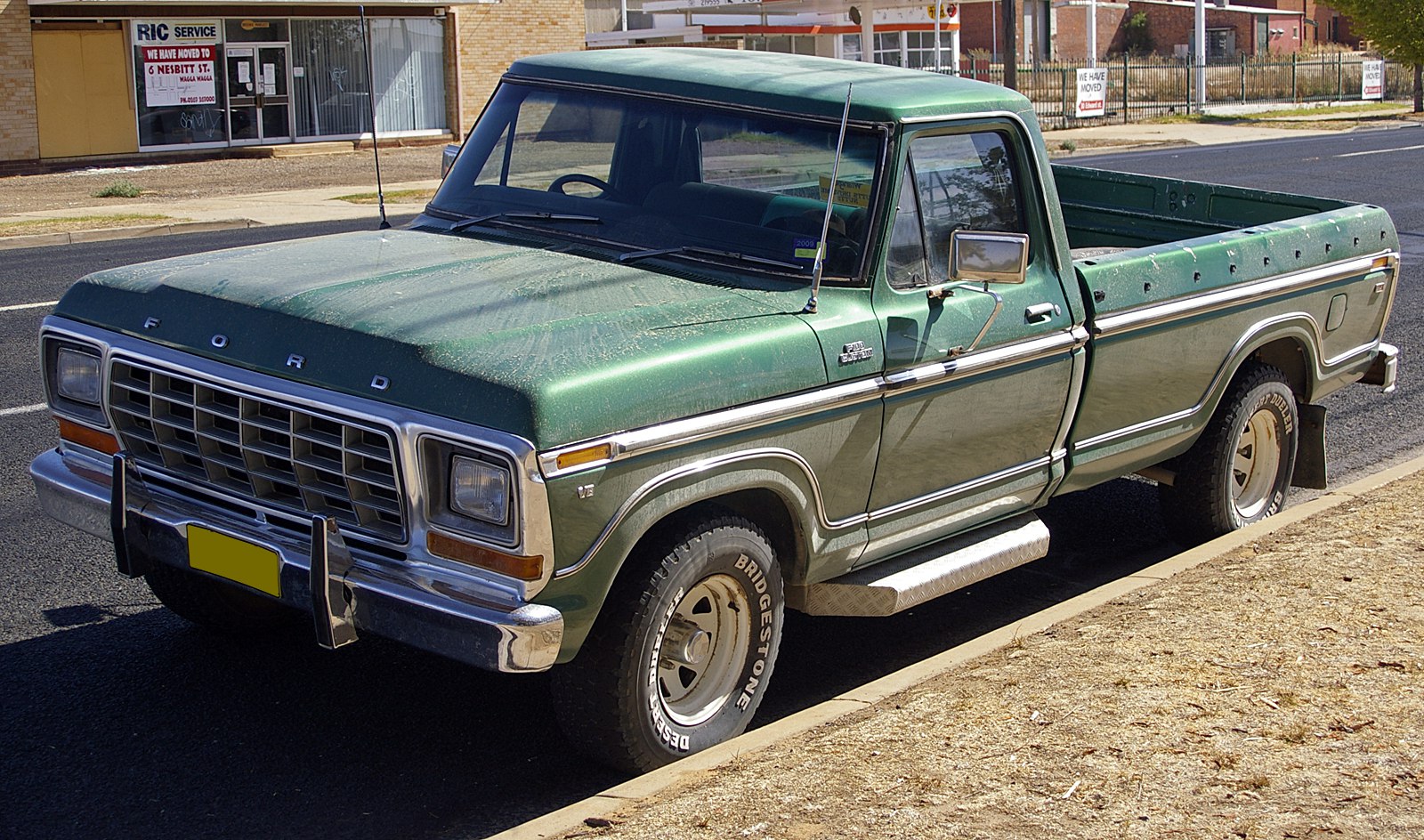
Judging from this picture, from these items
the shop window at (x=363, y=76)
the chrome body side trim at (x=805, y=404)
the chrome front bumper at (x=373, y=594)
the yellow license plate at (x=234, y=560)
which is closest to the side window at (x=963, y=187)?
the chrome body side trim at (x=805, y=404)

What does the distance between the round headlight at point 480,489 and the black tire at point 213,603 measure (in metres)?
1.61

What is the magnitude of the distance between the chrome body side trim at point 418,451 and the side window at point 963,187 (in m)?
1.90

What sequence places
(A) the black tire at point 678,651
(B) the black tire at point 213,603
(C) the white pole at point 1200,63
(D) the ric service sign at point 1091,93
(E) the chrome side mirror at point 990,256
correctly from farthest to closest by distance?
(C) the white pole at point 1200,63 → (D) the ric service sign at point 1091,93 → (B) the black tire at point 213,603 → (E) the chrome side mirror at point 990,256 → (A) the black tire at point 678,651

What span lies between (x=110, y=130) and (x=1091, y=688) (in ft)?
92.0

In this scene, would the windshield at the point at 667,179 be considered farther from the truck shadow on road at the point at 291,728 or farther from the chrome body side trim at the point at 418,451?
the truck shadow on road at the point at 291,728

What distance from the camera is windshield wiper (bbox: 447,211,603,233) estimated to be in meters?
5.37

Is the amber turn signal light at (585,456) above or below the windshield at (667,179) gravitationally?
below

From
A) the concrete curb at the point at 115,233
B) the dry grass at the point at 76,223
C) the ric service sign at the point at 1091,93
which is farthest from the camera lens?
the ric service sign at the point at 1091,93

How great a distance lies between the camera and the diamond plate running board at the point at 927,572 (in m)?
4.96

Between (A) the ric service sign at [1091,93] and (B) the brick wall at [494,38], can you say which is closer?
(B) the brick wall at [494,38]

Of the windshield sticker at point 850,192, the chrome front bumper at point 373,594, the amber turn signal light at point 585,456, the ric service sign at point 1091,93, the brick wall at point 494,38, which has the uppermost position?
the brick wall at point 494,38

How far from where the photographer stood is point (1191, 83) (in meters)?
49.0

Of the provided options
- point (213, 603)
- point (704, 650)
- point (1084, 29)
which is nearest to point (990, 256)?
point (704, 650)

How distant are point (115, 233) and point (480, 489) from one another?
16.7 m
